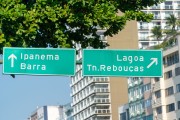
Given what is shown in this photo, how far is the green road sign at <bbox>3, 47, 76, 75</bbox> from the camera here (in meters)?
21.1

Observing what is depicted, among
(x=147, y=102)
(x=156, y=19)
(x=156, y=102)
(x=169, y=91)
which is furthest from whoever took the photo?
(x=156, y=19)

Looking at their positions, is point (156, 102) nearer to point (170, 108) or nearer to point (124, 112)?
point (170, 108)

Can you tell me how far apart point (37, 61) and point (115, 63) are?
2394 mm

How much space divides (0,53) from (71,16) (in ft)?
8.22

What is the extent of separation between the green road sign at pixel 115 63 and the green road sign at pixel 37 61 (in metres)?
0.52

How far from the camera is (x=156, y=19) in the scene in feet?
524

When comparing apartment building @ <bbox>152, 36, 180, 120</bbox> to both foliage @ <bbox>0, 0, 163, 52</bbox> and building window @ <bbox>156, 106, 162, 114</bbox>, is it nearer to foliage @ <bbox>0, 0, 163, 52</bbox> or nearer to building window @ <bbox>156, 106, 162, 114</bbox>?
building window @ <bbox>156, 106, 162, 114</bbox>

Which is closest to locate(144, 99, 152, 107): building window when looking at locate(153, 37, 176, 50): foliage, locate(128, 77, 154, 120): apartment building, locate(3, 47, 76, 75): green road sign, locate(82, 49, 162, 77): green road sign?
locate(128, 77, 154, 120): apartment building

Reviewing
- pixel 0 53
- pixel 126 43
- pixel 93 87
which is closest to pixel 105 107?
pixel 93 87

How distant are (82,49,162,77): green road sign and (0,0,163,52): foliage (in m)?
0.92

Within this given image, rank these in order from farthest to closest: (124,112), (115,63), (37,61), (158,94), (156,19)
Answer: (156,19)
(124,112)
(158,94)
(115,63)
(37,61)

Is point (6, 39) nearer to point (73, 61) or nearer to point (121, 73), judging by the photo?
point (73, 61)

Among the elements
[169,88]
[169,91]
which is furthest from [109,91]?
[169,88]

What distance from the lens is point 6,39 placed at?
21156 millimetres
